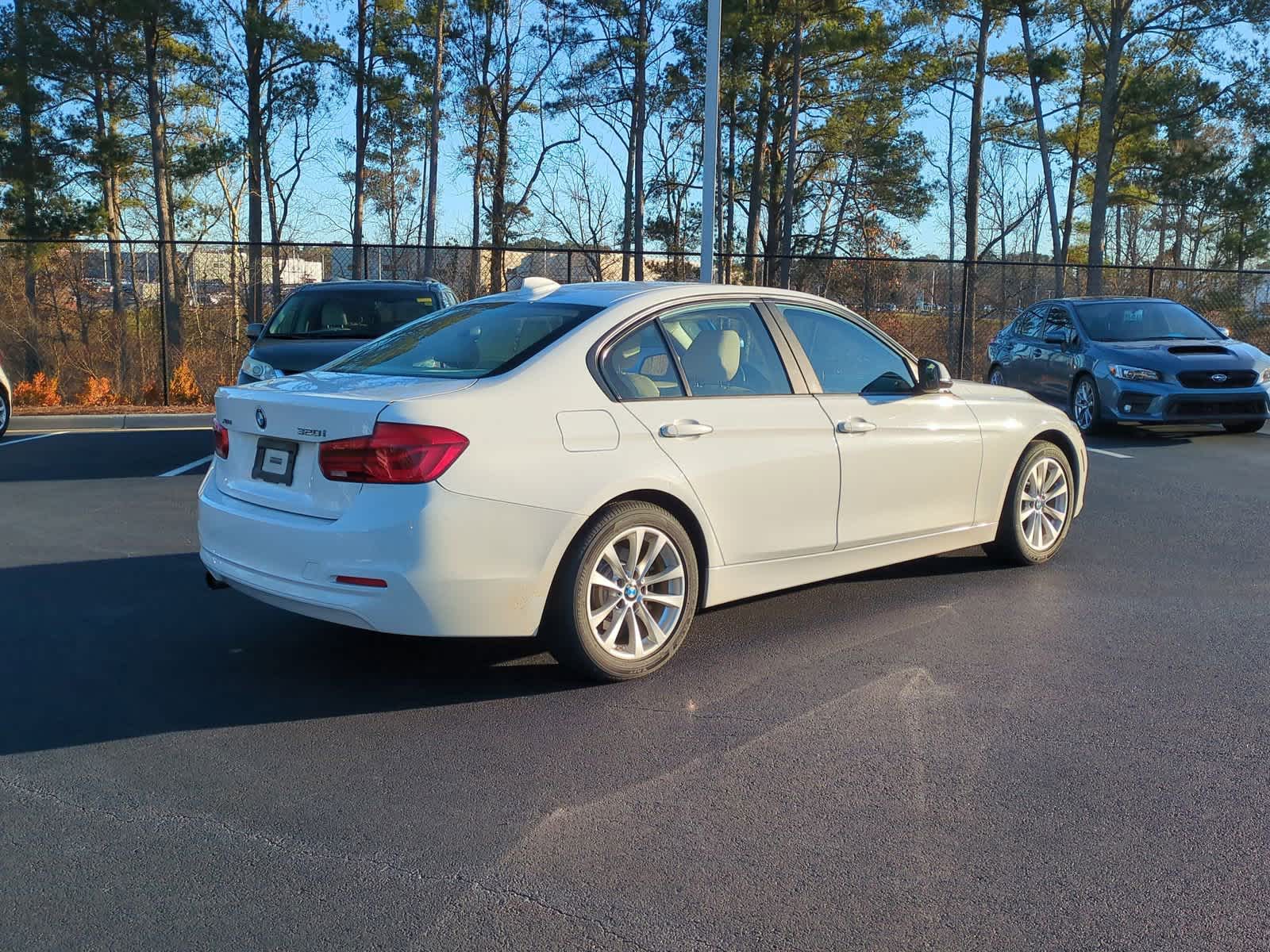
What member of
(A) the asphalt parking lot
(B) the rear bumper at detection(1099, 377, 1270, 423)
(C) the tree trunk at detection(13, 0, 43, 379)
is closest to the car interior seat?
(A) the asphalt parking lot

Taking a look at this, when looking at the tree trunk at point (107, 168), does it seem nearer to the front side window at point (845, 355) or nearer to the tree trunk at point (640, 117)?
the tree trunk at point (640, 117)

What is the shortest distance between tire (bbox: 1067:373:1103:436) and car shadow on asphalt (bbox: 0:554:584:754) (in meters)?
10.0

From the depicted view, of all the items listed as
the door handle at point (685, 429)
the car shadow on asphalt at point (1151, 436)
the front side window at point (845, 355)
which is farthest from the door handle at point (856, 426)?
the car shadow on asphalt at point (1151, 436)

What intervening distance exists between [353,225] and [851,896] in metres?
37.3

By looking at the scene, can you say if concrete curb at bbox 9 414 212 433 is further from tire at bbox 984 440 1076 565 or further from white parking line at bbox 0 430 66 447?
tire at bbox 984 440 1076 565

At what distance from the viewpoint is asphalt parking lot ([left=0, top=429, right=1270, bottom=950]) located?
9.97 ft

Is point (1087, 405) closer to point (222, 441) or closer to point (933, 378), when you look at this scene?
point (933, 378)

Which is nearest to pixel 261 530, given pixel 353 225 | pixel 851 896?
pixel 851 896

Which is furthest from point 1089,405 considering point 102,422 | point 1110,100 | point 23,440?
point 1110,100

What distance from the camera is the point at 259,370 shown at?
10469 mm

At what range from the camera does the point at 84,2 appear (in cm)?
2895

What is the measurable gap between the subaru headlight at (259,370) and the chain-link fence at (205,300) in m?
7.15

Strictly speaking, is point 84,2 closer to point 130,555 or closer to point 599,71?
point 599,71

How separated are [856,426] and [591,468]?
1.65 metres
